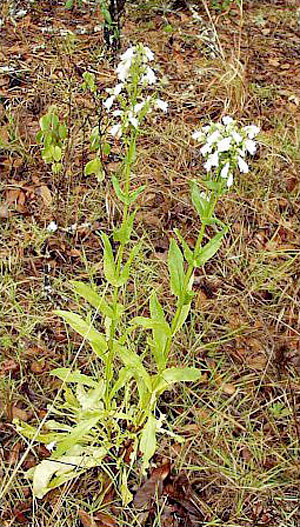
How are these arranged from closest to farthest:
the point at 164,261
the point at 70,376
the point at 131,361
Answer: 1. the point at 131,361
2. the point at 70,376
3. the point at 164,261

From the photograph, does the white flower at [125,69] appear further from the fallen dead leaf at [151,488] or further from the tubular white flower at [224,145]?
the fallen dead leaf at [151,488]

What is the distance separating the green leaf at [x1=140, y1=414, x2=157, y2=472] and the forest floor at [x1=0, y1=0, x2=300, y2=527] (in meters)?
0.19

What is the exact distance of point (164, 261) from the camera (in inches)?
118

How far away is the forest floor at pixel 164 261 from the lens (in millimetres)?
2322

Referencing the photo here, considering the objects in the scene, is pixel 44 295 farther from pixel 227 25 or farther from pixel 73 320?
pixel 227 25

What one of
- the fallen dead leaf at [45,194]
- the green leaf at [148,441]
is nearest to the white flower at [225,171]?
the green leaf at [148,441]

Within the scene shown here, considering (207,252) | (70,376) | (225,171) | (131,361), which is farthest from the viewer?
(70,376)

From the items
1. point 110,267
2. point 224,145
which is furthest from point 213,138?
point 110,267

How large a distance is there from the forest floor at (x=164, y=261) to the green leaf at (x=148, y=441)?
0.19 metres

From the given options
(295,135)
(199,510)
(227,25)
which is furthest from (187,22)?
(199,510)

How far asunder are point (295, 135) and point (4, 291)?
6.14 ft

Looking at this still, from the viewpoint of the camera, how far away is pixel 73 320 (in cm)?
225

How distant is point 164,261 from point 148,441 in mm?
1009

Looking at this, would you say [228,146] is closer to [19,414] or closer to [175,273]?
[175,273]
